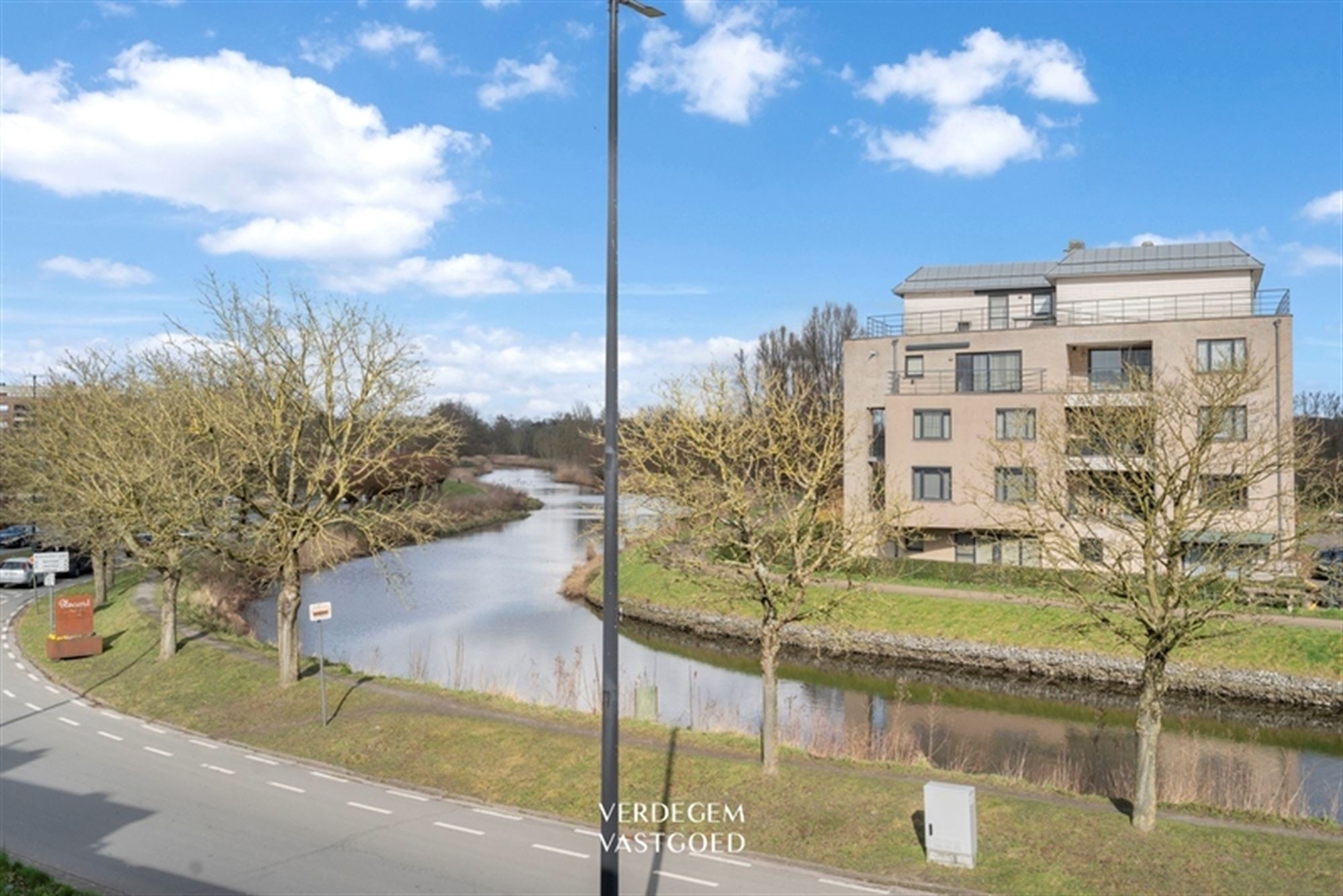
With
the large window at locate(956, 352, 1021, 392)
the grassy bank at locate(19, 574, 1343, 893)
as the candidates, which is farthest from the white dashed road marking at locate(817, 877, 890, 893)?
the large window at locate(956, 352, 1021, 392)

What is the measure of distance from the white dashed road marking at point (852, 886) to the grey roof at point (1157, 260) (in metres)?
31.7

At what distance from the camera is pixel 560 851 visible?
1330cm

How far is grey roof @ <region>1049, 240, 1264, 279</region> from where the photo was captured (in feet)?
121

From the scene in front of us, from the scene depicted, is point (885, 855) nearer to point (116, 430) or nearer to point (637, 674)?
point (637, 674)

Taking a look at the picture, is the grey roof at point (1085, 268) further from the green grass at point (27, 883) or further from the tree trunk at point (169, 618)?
the green grass at point (27, 883)

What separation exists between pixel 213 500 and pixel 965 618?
2186 cm

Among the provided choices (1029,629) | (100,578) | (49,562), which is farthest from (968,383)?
(100,578)

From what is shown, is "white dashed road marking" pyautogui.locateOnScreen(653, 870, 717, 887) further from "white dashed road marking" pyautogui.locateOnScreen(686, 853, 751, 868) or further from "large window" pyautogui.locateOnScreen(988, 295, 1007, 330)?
"large window" pyautogui.locateOnScreen(988, 295, 1007, 330)

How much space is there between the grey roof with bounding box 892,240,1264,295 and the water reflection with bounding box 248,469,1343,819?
17930mm

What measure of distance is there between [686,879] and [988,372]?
96.7 feet

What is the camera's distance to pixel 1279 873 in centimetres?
1173

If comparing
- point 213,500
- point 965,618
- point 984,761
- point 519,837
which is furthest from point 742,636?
point 519,837

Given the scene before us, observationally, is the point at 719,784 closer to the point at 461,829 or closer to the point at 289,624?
the point at 461,829

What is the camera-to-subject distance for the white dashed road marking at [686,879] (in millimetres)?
12148
